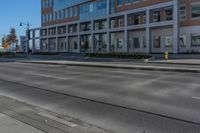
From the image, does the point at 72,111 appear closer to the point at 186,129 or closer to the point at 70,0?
the point at 186,129

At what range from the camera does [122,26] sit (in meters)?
61.7

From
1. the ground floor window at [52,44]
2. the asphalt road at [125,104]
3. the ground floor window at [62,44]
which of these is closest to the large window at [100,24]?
the ground floor window at [62,44]

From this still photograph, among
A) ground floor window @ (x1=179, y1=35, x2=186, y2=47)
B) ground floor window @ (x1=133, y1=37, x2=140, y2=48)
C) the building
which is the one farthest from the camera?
ground floor window @ (x1=133, y1=37, x2=140, y2=48)

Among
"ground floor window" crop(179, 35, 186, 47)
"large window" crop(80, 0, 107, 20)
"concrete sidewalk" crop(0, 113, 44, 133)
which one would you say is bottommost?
"concrete sidewalk" crop(0, 113, 44, 133)

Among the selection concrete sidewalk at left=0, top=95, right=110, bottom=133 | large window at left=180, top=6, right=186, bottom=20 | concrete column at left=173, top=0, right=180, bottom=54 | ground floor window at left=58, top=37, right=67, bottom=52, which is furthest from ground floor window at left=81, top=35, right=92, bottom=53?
concrete sidewalk at left=0, top=95, right=110, bottom=133

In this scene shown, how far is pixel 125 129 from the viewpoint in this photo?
742 centimetres

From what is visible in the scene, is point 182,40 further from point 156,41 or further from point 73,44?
point 73,44

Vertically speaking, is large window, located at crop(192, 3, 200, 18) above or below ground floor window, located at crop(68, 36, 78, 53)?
above

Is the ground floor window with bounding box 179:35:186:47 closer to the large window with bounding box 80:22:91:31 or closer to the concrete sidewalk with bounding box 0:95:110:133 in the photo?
the large window with bounding box 80:22:91:31

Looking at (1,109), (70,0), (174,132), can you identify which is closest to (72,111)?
(1,109)

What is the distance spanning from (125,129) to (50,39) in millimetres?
81598

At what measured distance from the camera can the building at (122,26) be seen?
49656 mm

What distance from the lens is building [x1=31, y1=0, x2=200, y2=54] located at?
49.7 meters

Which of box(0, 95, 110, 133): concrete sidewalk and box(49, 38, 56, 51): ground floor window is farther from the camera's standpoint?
box(49, 38, 56, 51): ground floor window
